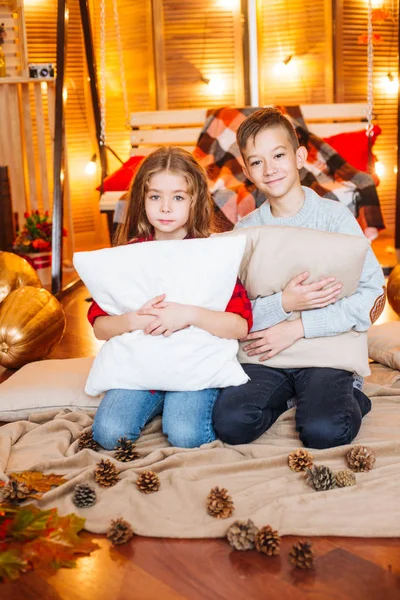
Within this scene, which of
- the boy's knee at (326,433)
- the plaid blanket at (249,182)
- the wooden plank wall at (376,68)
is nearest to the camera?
the boy's knee at (326,433)

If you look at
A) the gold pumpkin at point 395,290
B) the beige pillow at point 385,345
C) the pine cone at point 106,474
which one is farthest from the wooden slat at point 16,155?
the pine cone at point 106,474

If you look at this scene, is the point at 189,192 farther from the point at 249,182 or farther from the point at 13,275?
the point at 249,182

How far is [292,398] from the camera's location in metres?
1.82

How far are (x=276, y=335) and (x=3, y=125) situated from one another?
A: 2.83 metres

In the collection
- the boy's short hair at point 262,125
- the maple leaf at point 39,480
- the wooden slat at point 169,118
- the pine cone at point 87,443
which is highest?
the wooden slat at point 169,118

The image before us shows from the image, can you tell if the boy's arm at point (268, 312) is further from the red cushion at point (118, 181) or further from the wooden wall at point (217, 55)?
the wooden wall at point (217, 55)

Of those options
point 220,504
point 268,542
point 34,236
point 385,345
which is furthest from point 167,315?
point 34,236

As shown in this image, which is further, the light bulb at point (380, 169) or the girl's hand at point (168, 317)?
the light bulb at point (380, 169)

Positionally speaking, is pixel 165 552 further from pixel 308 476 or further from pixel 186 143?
pixel 186 143

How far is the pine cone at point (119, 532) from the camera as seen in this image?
127 centimetres

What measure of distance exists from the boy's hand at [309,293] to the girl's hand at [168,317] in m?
0.24

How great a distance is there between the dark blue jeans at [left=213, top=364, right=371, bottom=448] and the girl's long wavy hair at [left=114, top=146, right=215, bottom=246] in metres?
0.37

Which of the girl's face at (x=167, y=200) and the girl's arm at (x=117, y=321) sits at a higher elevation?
the girl's face at (x=167, y=200)

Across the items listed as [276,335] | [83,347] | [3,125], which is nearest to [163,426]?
[276,335]
